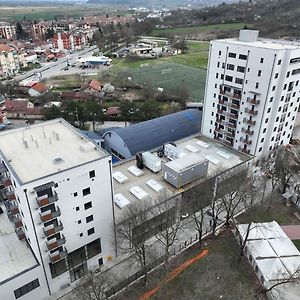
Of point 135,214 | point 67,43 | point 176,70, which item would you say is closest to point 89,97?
point 176,70

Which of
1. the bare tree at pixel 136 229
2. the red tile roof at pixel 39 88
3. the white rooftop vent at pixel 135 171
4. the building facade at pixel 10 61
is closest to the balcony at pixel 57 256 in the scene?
the bare tree at pixel 136 229

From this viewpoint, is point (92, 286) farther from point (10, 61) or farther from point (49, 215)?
point (10, 61)

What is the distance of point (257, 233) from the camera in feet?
119

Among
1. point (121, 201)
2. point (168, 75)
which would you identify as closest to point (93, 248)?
point (121, 201)

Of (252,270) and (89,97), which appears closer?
(252,270)

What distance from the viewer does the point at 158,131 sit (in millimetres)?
55375

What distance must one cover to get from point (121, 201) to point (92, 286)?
10611mm

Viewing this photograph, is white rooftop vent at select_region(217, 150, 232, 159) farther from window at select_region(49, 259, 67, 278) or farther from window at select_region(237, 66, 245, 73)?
window at select_region(49, 259, 67, 278)

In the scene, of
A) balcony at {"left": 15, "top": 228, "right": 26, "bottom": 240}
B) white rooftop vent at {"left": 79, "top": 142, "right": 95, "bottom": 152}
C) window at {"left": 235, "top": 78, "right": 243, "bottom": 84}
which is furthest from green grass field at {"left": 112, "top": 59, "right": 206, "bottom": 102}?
balcony at {"left": 15, "top": 228, "right": 26, "bottom": 240}

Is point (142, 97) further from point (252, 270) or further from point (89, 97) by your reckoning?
point (252, 270)

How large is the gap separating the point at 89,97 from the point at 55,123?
5202 centimetres

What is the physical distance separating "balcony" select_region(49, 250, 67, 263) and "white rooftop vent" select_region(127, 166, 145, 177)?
15.2 metres

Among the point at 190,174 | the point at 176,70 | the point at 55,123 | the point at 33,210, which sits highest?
the point at 55,123

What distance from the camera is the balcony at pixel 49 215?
2622 centimetres
